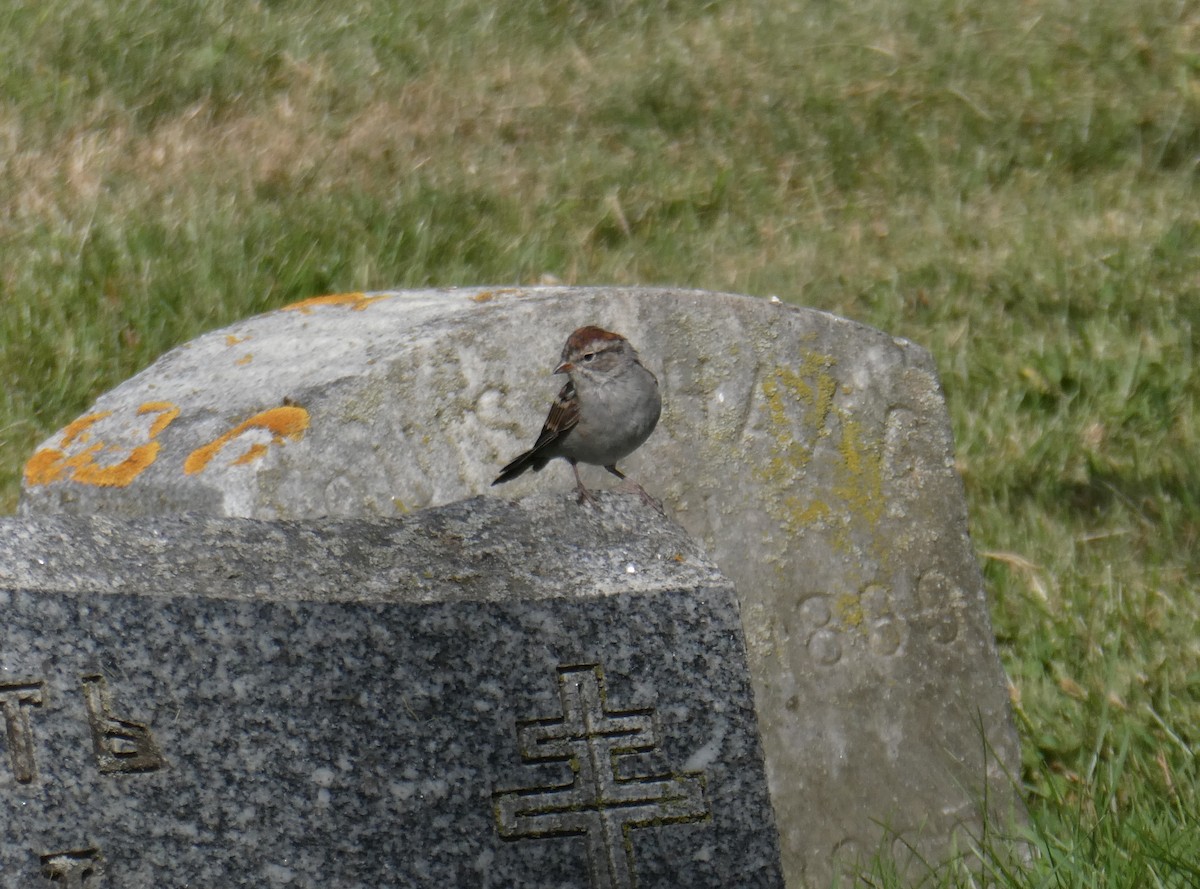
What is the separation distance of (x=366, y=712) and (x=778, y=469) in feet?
5.40

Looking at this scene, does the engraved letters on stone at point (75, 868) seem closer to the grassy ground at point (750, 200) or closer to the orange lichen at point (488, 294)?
the orange lichen at point (488, 294)

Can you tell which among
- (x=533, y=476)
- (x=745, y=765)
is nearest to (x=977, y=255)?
(x=533, y=476)

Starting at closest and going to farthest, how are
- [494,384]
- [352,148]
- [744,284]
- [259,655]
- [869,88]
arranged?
[259,655] < [494,384] < [744,284] < [352,148] < [869,88]

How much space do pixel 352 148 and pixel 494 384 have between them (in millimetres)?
3572

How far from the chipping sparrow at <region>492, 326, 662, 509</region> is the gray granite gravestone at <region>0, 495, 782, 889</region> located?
2.31 feet

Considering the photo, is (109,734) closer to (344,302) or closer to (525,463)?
(525,463)

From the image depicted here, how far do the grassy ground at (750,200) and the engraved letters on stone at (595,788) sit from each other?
2014 millimetres

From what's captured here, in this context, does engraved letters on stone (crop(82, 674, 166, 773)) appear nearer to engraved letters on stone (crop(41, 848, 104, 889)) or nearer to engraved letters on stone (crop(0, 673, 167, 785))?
engraved letters on stone (crop(0, 673, 167, 785))

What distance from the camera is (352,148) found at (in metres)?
6.59

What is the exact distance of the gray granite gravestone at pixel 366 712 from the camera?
196 centimetres

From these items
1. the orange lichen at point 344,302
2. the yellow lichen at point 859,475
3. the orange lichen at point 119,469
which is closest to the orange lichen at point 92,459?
the orange lichen at point 119,469

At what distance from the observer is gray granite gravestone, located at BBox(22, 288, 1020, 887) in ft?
10.7

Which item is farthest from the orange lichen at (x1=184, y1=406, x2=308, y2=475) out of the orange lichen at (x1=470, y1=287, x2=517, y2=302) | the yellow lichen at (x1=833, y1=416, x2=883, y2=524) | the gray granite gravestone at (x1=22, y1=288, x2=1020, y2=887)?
the yellow lichen at (x1=833, y1=416, x2=883, y2=524)

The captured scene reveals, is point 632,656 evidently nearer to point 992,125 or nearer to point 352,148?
point 352,148
